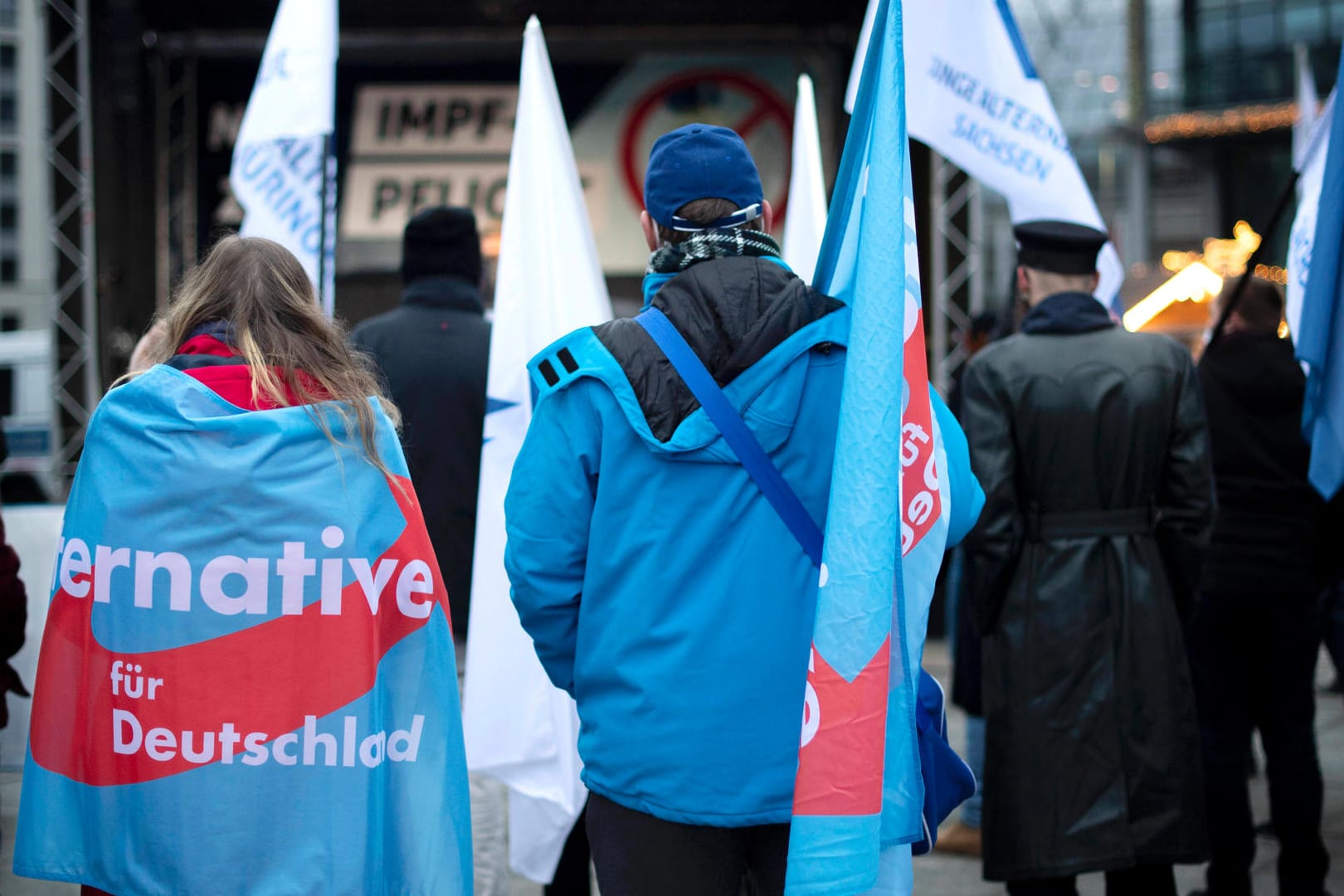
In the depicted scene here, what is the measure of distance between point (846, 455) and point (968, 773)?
61 centimetres

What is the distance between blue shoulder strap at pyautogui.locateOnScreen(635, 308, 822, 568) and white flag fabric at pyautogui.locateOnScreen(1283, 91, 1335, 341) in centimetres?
236

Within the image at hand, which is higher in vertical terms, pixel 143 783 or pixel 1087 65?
pixel 1087 65

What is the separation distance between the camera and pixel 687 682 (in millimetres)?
2215

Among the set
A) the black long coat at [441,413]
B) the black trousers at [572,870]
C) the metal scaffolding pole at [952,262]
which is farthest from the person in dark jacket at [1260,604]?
the metal scaffolding pole at [952,262]

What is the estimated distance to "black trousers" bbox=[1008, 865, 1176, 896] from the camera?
3.66 metres

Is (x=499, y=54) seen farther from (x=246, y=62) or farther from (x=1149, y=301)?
(x=1149, y=301)

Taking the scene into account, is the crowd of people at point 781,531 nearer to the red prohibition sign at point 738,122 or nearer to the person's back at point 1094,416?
the person's back at point 1094,416

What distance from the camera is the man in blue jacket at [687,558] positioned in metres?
2.22

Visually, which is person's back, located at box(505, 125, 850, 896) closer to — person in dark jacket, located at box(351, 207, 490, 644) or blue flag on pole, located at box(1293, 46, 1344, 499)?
person in dark jacket, located at box(351, 207, 490, 644)

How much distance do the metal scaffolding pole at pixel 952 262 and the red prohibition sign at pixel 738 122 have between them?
141 centimetres

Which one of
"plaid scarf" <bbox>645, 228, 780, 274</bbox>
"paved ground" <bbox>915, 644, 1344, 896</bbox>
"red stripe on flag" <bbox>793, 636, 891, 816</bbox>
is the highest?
"plaid scarf" <bbox>645, 228, 780, 274</bbox>

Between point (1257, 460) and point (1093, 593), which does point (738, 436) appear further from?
point (1257, 460)

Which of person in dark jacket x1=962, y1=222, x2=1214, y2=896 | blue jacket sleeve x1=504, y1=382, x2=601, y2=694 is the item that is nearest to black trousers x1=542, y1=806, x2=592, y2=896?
person in dark jacket x1=962, y1=222, x2=1214, y2=896

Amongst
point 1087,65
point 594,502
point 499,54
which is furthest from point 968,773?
point 1087,65
